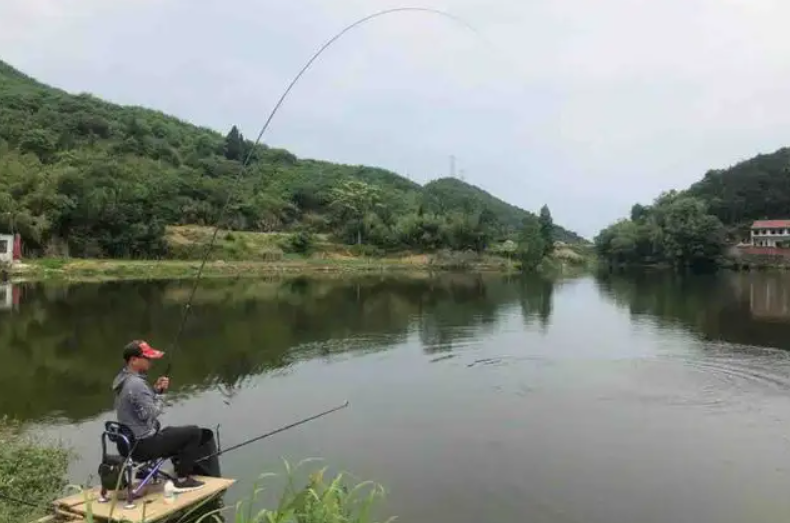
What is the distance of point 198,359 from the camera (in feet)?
62.0

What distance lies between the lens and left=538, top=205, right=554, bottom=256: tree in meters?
89.6

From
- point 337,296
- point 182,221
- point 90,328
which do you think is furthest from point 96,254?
point 90,328

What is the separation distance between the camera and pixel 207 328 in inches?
988

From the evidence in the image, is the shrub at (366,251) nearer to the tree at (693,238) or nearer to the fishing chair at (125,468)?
the tree at (693,238)

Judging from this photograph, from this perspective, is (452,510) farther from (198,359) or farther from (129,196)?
(129,196)

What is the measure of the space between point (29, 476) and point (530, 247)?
73.6 m

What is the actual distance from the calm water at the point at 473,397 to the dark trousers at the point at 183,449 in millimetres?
800

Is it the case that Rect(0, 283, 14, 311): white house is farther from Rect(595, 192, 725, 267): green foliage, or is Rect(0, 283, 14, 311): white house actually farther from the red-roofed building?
the red-roofed building

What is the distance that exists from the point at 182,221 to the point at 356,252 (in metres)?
19.4

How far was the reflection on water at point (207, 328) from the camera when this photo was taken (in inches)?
621

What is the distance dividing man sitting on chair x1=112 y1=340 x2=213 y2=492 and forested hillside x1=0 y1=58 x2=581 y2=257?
72.9 feet

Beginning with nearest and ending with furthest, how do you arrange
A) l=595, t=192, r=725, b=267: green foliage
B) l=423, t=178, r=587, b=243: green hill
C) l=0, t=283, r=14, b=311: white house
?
l=0, t=283, r=14, b=311: white house
l=595, t=192, r=725, b=267: green foliage
l=423, t=178, r=587, b=243: green hill

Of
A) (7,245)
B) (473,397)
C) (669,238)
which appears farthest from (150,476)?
(669,238)

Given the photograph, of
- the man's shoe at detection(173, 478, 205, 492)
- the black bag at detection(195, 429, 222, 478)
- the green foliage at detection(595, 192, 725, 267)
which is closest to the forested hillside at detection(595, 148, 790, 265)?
the green foliage at detection(595, 192, 725, 267)
